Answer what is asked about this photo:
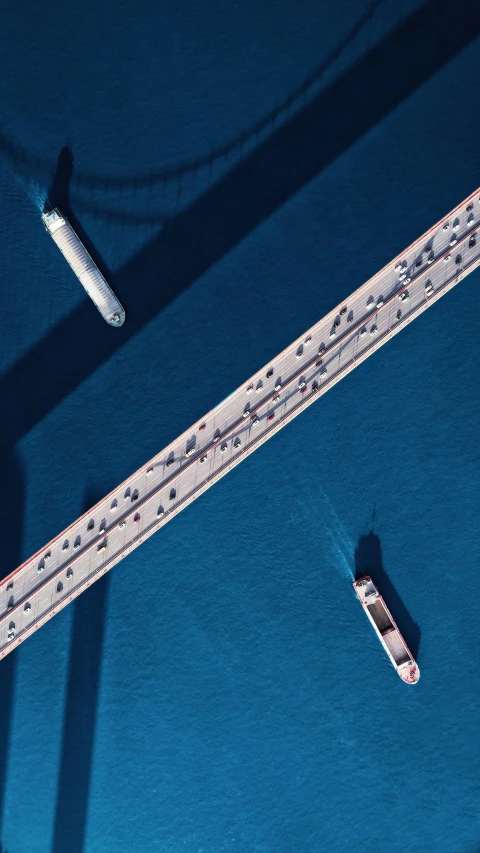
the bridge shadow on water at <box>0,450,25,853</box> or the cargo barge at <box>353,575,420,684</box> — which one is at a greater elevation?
the bridge shadow on water at <box>0,450,25,853</box>

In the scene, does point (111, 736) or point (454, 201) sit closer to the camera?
point (454, 201)

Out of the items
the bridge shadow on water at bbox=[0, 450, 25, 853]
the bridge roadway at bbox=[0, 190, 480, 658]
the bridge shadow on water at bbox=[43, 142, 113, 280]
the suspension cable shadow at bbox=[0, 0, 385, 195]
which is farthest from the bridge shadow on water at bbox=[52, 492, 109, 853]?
the suspension cable shadow at bbox=[0, 0, 385, 195]

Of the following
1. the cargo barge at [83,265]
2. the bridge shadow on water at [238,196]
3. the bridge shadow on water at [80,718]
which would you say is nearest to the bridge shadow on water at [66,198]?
the bridge shadow on water at [238,196]

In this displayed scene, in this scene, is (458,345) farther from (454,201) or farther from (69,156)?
(69,156)

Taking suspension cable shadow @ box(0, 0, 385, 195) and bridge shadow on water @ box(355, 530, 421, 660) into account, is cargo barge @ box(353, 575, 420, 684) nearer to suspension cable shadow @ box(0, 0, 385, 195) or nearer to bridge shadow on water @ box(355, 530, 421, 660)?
bridge shadow on water @ box(355, 530, 421, 660)

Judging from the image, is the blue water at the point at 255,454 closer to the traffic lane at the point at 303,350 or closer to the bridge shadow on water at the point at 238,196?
the bridge shadow on water at the point at 238,196

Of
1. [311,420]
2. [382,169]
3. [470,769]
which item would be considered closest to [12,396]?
[311,420]
